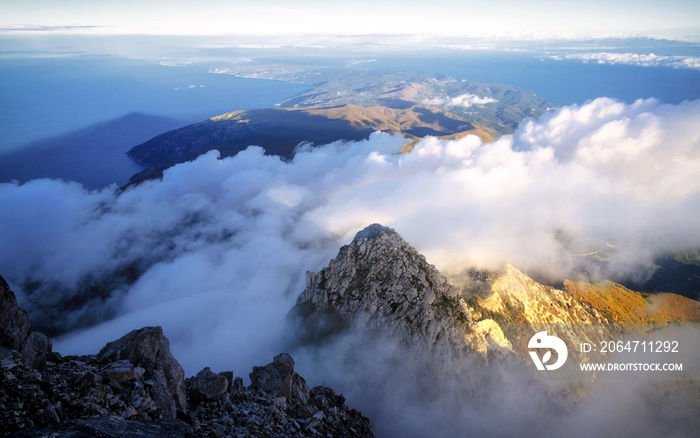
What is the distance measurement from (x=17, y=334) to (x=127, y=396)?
10.00 metres

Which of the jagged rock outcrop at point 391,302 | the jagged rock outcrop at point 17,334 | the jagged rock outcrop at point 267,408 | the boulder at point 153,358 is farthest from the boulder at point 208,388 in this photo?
the jagged rock outcrop at point 391,302

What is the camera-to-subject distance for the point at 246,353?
108625 millimetres

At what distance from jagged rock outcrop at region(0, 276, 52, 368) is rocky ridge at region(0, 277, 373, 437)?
61 mm

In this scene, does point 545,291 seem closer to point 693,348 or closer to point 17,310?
point 693,348

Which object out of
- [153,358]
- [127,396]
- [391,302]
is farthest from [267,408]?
[391,302]

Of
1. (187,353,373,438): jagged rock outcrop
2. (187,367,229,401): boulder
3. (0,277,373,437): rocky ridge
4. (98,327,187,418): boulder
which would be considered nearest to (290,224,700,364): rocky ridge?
(187,353,373,438): jagged rock outcrop

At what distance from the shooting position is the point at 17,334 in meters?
24.0

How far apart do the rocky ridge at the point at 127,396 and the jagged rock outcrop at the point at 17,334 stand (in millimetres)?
61

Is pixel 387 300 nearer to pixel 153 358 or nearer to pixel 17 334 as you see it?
pixel 153 358

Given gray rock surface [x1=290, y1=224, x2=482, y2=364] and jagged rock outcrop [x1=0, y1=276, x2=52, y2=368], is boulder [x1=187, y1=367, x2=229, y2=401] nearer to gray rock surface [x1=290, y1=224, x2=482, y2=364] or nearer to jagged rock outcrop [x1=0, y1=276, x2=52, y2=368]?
jagged rock outcrop [x1=0, y1=276, x2=52, y2=368]

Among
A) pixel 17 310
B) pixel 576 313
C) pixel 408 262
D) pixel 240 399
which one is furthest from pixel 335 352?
pixel 576 313

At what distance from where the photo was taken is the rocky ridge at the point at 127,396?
1742cm

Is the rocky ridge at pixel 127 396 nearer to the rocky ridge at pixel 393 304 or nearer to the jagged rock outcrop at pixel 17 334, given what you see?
the jagged rock outcrop at pixel 17 334

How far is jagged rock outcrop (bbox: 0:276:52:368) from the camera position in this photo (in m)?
23.3
